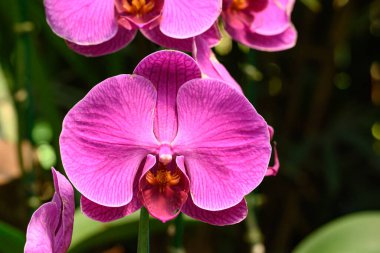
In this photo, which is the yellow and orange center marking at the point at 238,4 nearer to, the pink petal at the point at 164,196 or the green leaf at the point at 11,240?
the pink petal at the point at 164,196

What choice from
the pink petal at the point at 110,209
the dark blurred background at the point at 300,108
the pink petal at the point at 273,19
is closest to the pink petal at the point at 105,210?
the pink petal at the point at 110,209

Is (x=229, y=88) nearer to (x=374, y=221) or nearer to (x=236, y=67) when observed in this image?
(x=374, y=221)

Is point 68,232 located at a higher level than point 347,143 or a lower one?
higher

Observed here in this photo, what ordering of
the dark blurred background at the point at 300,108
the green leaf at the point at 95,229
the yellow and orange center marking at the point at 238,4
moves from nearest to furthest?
the yellow and orange center marking at the point at 238,4, the green leaf at the point at 95,229, the dark blurred background at the point at 300,108

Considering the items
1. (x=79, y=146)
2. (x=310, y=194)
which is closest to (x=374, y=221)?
(x=310, y=194)

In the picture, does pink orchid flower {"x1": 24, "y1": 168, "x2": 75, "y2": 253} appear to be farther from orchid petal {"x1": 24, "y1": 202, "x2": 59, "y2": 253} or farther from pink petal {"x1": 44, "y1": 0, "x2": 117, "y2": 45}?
pink petal {"x1": 44, "y1": 0, "x2": 117, "y2": 45}

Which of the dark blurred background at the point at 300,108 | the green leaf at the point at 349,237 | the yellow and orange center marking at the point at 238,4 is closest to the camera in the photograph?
the yellow and orange center marking at the point at 238,4
